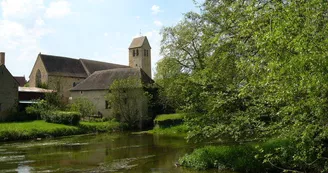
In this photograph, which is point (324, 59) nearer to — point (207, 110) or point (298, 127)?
point (298, 127)

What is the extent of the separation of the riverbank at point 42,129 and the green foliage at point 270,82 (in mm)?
16230

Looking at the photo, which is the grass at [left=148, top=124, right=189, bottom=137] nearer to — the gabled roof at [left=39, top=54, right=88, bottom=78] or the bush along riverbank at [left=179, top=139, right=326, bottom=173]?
the bush along riverbank at [left=179, top=139, right=326, bottom=173]

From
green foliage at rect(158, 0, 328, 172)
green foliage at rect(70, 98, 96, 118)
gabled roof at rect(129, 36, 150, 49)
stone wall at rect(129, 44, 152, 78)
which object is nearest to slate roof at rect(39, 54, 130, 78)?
stone wall at rect(129, 44, 152, 78)

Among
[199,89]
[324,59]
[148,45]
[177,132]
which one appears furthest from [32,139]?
[148,45]

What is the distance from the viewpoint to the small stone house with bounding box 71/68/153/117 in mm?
40812

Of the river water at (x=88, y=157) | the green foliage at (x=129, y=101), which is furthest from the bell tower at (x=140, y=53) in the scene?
the river water at (x=88, y=157)

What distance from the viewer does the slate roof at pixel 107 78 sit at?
41.5 meters

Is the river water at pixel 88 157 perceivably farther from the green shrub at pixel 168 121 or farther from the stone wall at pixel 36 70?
the stone wall at pixel 36 70

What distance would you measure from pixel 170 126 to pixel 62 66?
28.8 metres

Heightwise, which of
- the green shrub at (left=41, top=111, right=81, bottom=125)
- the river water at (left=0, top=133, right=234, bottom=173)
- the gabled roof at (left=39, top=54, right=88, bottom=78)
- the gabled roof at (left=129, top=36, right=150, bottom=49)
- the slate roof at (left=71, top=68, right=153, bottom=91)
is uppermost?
the gabled roof at (left=129, top=36, right=150, bottom=49)

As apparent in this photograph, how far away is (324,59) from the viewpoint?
6.45 metres

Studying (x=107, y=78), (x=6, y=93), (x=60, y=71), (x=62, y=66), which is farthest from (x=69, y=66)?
(x=6, y=93)

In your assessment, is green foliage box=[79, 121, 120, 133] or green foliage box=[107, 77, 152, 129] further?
green foliage box=[107, 77, 152, 129]

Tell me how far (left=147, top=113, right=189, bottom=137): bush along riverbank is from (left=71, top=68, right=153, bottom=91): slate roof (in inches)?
262
